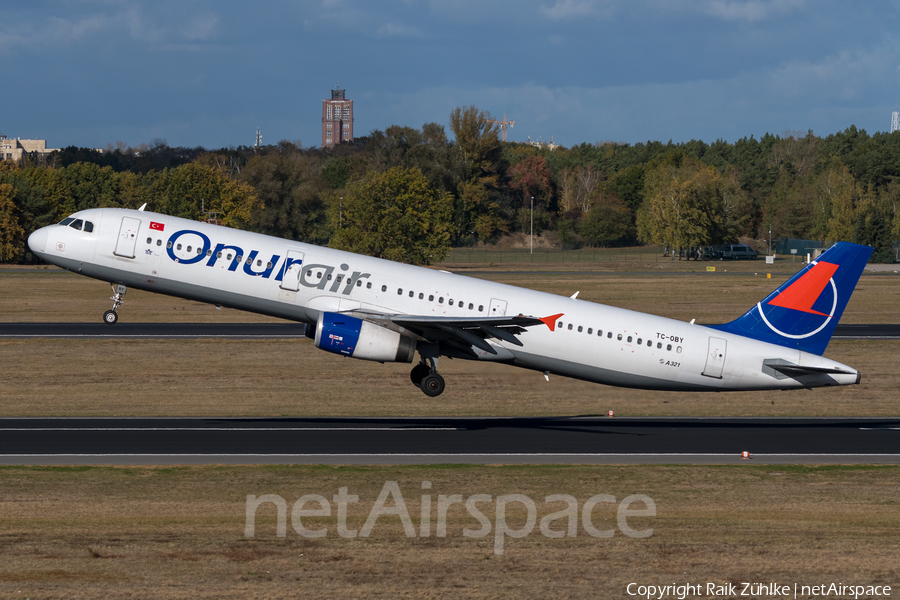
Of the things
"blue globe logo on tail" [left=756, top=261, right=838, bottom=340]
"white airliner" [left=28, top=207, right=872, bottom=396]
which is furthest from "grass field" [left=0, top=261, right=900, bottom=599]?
"blue globe logo on tail" [left=756, top=261, right=838, bottom=340]

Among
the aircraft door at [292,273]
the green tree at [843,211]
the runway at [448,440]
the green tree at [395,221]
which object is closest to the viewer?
the runway at [448,440]

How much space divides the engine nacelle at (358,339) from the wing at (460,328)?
465mm

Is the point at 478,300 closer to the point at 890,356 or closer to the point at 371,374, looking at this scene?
the point at 371,374

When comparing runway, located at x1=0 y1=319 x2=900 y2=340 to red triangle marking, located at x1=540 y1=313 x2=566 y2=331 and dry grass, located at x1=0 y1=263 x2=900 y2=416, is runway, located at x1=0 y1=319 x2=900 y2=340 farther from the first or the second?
red triangle marking, located at x1=540 y1=313 x2=566 y2=331

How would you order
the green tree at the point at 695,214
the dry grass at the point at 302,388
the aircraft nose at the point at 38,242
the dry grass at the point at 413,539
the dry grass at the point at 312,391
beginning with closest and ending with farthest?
the dry grass at the point at 413,539 < the aircraft nose at the point at 38,242 < the dry grass at the point at 312,391 < the dry grass at the point at 302,388 < the green tree at the point at 695,214

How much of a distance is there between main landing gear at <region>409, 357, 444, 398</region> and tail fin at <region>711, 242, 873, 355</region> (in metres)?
12.4

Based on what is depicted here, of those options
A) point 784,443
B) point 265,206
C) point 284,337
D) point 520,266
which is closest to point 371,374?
point 284,337

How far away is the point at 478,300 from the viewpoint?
36.1 metres

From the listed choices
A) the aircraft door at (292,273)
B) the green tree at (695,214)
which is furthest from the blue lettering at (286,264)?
the green tree at (695,214)

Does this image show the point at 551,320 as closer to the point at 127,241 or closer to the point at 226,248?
the point at 226,248

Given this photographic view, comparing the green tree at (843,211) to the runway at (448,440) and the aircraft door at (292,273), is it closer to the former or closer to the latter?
the runway at (448,440)

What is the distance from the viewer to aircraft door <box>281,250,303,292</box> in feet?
115

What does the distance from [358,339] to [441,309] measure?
3.63 metres

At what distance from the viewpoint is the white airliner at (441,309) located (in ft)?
115
